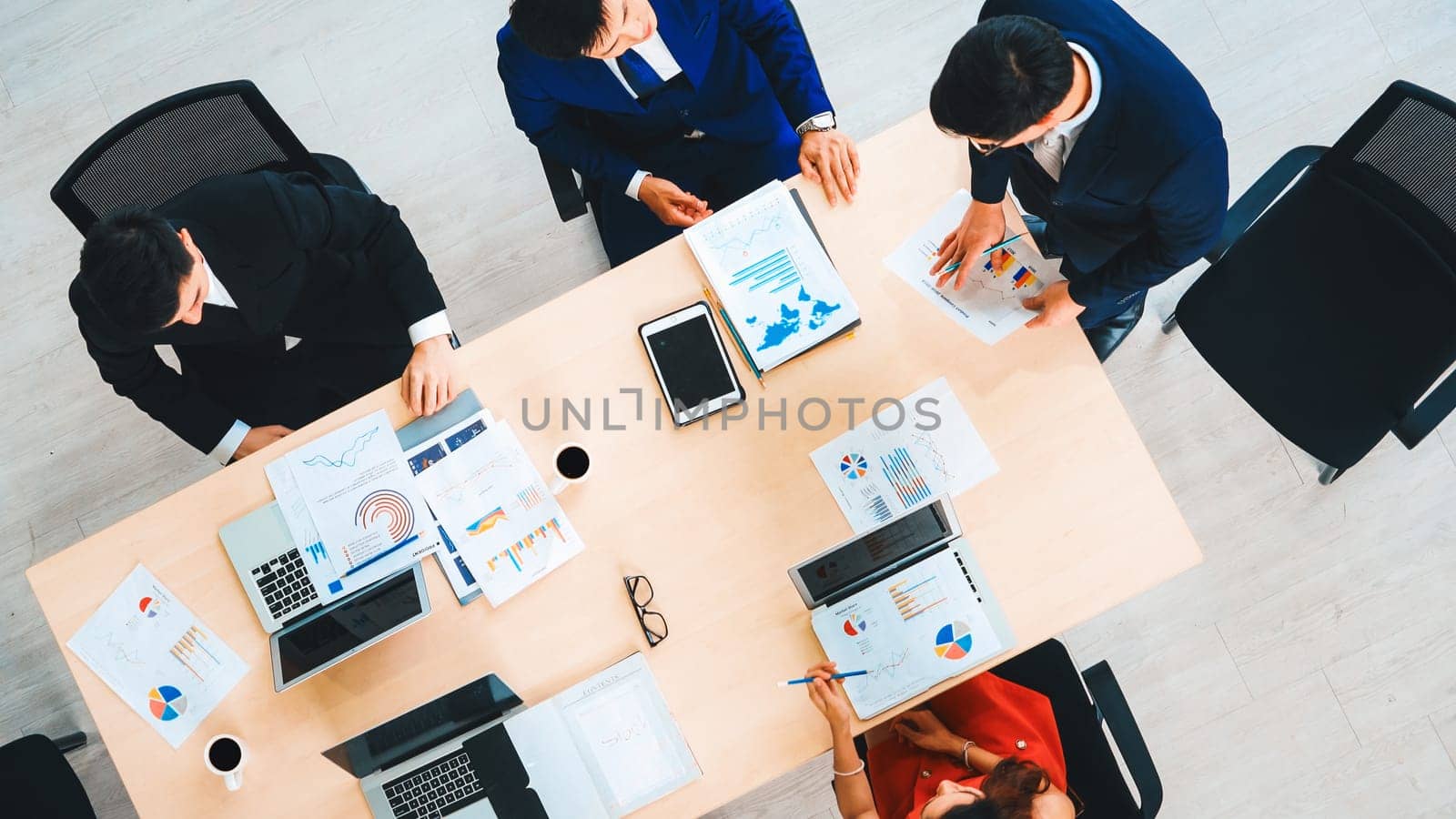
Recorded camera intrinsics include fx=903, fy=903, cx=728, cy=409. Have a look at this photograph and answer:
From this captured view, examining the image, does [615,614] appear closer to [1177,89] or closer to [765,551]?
[765,551]

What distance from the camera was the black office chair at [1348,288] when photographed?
168 centimetres

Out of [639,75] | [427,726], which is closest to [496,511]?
[427,726]

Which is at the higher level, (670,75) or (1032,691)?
(670,75)

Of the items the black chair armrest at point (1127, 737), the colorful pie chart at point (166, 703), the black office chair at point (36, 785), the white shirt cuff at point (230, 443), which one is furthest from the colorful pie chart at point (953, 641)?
the black office chair at point (36, 785)

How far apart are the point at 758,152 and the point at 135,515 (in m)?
1.51

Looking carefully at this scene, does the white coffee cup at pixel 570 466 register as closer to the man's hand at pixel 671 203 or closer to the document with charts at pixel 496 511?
the document with charts at pixel 496 511

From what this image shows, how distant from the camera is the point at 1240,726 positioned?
93.8 inches

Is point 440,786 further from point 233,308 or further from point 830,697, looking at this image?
point 233,308

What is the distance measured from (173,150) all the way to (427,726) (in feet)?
3.85

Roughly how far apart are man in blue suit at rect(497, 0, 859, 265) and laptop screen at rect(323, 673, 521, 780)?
1009 mm

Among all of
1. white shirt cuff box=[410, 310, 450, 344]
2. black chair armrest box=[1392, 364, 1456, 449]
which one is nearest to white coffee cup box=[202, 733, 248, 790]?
white shirt cuff box=[410, 310, 450, 344]

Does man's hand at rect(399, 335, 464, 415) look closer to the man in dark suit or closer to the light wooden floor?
the man in dark suit

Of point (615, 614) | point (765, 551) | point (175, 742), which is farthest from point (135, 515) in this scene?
point (765, 551)

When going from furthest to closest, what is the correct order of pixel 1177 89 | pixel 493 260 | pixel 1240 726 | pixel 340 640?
pixel 493 260, pixel 1240 726, pixel 340 640, pixel 1177 89
